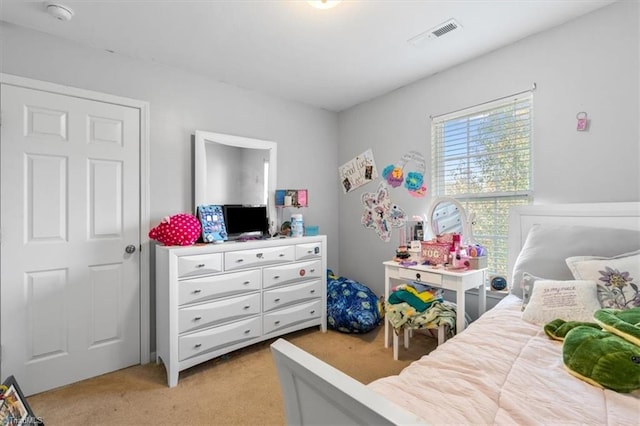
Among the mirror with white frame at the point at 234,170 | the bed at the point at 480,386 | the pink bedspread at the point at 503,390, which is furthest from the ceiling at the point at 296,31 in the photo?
the pink bedspread at the point at 503,390

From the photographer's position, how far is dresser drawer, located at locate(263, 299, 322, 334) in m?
2.48

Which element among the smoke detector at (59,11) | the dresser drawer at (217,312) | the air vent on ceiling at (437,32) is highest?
the air vent on ceiling at (437,32)

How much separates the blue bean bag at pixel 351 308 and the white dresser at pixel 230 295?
146 mm

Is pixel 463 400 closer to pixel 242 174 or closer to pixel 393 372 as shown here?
pixel 393 372

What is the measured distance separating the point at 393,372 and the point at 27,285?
8.16 feet

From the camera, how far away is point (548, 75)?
6.68 feet

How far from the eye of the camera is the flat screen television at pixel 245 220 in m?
2.63

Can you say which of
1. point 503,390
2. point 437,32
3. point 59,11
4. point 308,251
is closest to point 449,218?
point 308,251

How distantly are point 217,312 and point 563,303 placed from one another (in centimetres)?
209

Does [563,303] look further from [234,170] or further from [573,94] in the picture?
[234,170]

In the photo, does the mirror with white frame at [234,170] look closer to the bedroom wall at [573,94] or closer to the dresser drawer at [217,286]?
the dresser drawer at [217,286]

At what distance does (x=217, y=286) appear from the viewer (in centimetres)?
219

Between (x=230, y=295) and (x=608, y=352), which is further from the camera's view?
(x=230, y=295)

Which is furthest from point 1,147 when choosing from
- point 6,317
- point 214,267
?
point 214,267
